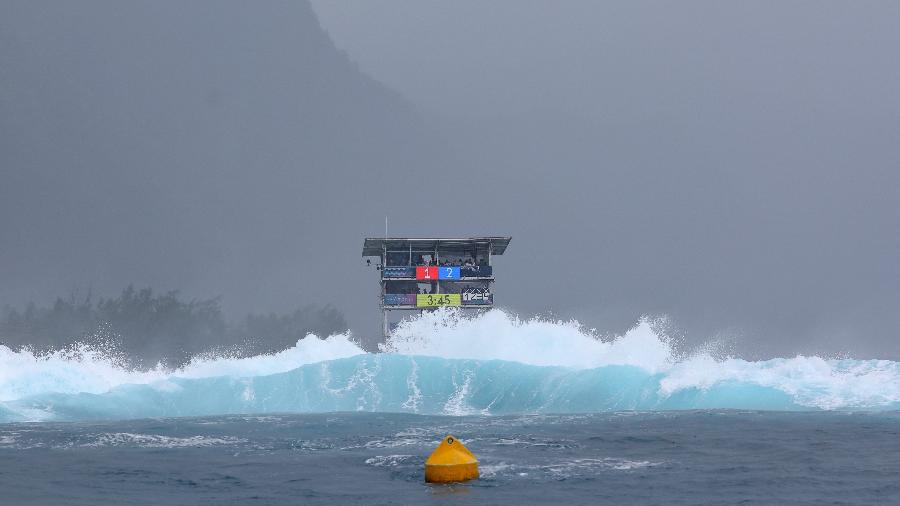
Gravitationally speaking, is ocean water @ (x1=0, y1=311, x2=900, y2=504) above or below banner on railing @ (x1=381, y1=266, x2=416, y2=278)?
below

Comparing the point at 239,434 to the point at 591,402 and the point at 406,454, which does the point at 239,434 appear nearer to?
the point at 406,454

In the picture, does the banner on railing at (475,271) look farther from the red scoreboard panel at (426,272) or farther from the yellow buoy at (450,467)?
the yellow buoy at (450,467)

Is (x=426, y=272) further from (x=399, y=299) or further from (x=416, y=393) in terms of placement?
(x=416, y=393)

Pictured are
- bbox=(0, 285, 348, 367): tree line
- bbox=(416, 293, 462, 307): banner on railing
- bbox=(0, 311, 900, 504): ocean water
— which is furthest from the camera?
bbox=(0, 285, 348, 367): tree line


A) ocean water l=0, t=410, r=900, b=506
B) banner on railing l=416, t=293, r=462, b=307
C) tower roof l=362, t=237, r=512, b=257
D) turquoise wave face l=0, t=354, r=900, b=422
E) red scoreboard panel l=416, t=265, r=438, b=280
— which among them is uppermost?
tower roof l=362, t=237, r=512, b=257

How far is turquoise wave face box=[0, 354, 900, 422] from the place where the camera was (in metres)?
39.3

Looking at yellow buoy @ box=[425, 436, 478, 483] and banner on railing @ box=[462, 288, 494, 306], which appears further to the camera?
banner on railing @ box=[462, 288, 494, 306]

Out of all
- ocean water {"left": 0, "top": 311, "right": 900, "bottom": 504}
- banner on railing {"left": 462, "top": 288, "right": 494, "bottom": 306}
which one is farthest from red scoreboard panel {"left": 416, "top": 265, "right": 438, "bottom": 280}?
ocean water {"left": 0, "top": 311, "right": 900, "bottom": 504}

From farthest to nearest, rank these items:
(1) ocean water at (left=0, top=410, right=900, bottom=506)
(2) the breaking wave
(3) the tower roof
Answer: (3) the tower roof < (2) the breaking wave < (1) ocean water at (left=0, top=410, right=900, bottom=506)

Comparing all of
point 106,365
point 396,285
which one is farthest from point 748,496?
point 396,285

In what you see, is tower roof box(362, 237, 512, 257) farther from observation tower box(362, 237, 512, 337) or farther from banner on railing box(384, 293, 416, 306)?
banner on railing box(384, 293, 416, 306)

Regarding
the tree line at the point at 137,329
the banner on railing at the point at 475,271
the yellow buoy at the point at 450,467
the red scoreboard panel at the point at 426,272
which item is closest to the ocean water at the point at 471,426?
the yellow buoy at the point at 450,467

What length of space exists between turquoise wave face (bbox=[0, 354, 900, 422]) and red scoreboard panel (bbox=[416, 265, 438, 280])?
95.3ft

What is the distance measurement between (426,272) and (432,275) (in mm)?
578
